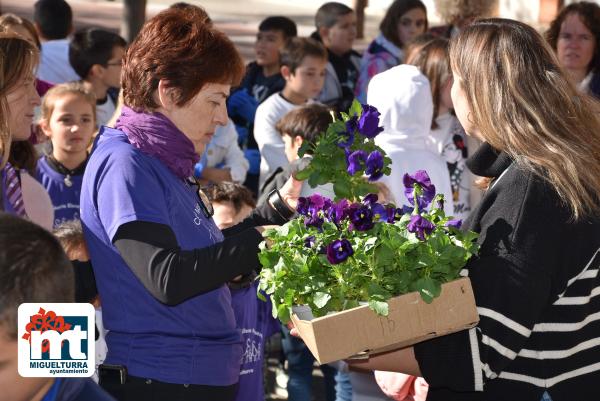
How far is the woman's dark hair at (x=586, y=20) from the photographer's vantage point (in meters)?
6.82

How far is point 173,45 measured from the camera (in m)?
2.99

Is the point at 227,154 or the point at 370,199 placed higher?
the point at 370,199

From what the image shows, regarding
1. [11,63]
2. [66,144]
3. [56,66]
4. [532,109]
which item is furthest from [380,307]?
[56,66]

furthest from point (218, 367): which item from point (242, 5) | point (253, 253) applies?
point (242, 5)

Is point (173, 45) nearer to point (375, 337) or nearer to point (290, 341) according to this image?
point (375, 337)

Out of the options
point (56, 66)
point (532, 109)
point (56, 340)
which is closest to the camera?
point (56, 340)

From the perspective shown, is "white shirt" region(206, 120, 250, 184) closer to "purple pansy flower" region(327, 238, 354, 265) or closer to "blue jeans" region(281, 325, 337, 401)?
"blue jeans" region(281, 325, 337, 401)

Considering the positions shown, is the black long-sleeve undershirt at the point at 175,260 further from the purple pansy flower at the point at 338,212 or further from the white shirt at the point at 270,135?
the white shirt at the point at 270,135

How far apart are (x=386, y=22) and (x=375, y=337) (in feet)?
20.1

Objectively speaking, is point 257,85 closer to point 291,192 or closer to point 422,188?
A: point 291,192

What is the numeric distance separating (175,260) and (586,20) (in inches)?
194

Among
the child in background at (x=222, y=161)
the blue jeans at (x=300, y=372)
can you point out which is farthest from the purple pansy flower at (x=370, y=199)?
the child in background at (x=222, y=161)

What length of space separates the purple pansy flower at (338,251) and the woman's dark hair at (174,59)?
2.65ft

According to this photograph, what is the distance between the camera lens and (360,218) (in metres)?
2.58
